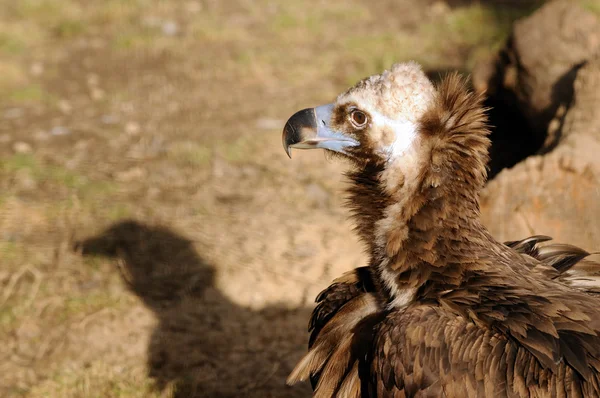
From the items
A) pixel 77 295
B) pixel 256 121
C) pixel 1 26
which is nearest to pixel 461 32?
pixel 256 121

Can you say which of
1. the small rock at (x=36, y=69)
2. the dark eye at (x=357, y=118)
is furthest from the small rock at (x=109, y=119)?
the dark eye at (x=357, y=118)

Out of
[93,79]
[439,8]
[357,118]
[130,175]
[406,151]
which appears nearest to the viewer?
[406,151]

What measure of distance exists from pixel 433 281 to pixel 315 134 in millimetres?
814

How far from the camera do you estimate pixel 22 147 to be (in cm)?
727

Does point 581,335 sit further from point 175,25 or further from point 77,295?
Answer: point 175,25

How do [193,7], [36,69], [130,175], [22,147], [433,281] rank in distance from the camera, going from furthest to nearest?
1. [193,7]
2. [36,69]
3. [22,147]
4. [130,175]
5. [433,281]

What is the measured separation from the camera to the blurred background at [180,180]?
4.95 metres

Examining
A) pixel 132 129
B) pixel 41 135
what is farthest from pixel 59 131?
pixel 132 129

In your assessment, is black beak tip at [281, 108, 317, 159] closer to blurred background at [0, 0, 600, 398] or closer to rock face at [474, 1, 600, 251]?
blurred background at [0, 0, 600, 398]

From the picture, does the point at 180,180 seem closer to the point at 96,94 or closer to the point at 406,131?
the point at 96,94

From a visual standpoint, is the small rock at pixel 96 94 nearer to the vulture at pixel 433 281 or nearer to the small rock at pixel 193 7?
the small rock at pixel 193 7

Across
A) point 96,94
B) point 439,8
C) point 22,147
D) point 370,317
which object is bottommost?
point 22,147

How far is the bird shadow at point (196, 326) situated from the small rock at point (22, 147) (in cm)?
168

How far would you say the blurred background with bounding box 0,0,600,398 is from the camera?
4945mm
